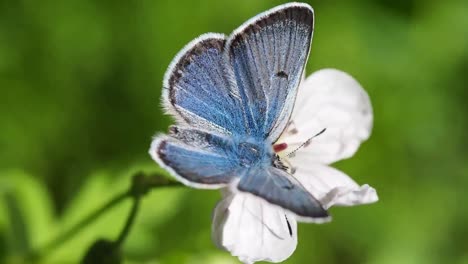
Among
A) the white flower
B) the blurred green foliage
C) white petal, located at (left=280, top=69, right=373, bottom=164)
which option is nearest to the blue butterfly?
the white flower

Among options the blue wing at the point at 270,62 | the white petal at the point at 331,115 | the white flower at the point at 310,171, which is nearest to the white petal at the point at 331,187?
the white flower at the point at 310,171

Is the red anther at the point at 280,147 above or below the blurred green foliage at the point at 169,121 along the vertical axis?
above

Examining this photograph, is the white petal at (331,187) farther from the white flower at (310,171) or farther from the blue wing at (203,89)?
the blue wing at (203,89)

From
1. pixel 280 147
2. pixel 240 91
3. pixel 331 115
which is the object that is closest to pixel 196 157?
pixel 240 91

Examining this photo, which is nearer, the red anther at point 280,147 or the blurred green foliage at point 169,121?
the red anther at point 280,147

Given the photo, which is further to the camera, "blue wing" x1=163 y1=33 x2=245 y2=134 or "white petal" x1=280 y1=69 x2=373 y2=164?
"white petal" x1=280 y1=69 x2=373 y2=164

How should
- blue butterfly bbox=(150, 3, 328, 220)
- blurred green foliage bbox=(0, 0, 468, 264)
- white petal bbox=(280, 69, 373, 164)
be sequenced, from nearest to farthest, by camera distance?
1. blue butterfly bbox=(150, 3, 328, 220)
2. white petal bbox=(280, 69, 373, 164)
3. blurred green foliage bbox=(0, 0, 468, 264)

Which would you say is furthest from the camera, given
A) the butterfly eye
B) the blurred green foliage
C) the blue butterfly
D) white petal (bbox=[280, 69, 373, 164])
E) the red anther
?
the blurred green foliage

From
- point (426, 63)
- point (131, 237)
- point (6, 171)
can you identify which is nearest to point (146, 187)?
point (131, 237)

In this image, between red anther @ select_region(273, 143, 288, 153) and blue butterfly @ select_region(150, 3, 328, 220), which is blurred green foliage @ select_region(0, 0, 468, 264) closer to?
red anther @ select_region(273, 143, 288, 153)
